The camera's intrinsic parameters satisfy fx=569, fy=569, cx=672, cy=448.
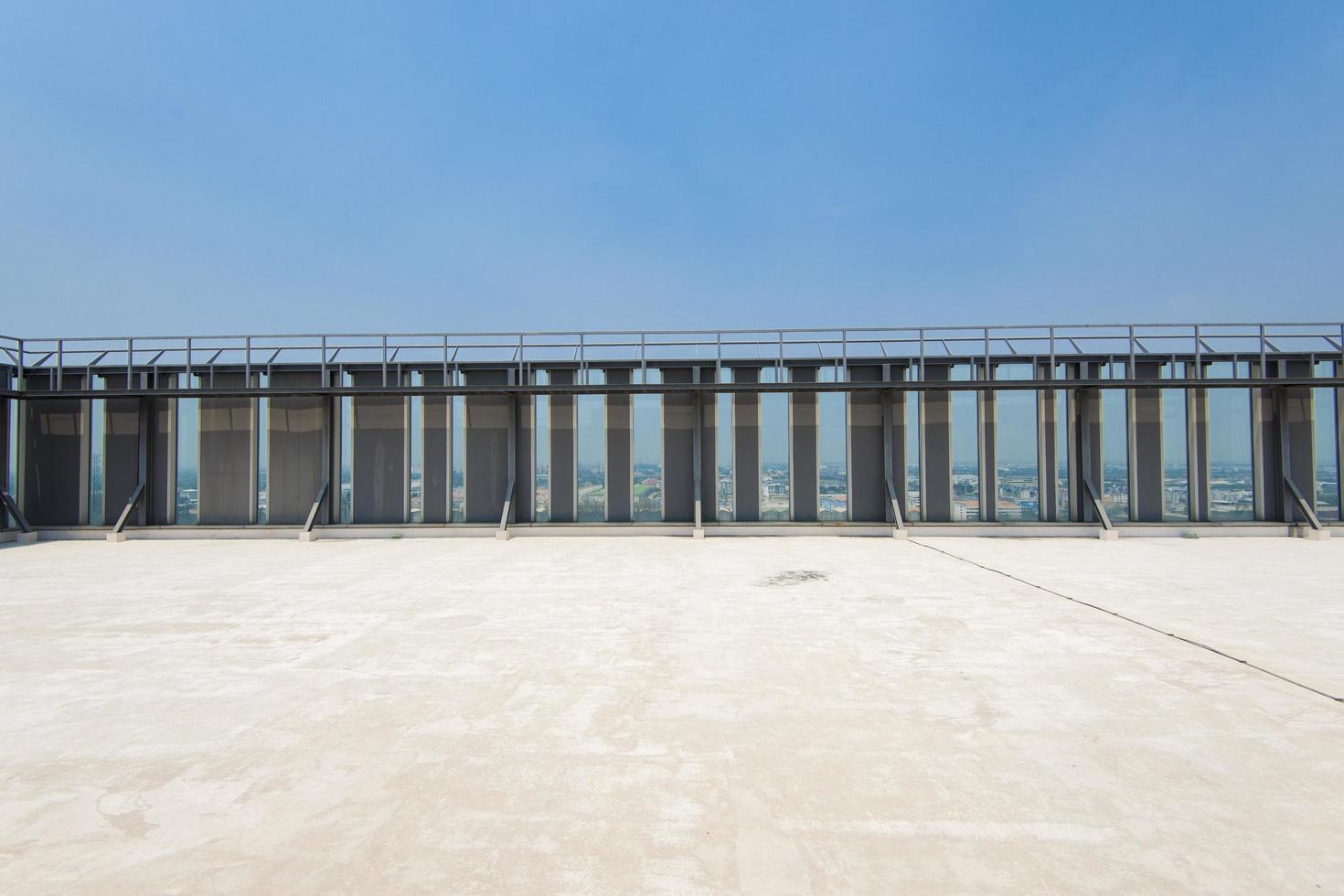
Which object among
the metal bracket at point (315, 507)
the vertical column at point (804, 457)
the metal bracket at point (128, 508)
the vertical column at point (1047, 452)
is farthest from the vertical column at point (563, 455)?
the vertical column at point (1047, 452)

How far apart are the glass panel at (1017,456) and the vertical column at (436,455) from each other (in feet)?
54.4

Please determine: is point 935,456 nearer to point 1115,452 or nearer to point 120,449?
point 1115,452

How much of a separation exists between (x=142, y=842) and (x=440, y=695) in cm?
233

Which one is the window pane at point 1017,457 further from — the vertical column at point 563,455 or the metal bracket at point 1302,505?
the vertical column at point 563,455

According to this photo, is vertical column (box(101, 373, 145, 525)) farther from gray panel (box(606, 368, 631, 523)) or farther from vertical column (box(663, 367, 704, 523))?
vertical column (box(663, 367, 704, 523))

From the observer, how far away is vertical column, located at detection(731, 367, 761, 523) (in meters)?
17.2

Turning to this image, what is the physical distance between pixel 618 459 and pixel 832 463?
648 centimetres

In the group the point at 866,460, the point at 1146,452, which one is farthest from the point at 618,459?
the point at 1146,452

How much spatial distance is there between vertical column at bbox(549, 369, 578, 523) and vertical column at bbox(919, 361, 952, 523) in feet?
34.4

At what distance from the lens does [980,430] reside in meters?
17.0

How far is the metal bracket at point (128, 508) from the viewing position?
54.6ft

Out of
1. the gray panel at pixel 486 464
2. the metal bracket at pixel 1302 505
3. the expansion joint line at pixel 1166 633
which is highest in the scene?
the gray panel at pixel 486 464

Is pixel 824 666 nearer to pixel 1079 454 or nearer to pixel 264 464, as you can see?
pixel 1079 454

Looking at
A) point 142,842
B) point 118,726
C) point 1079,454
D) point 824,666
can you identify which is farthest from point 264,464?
point 1079,454
